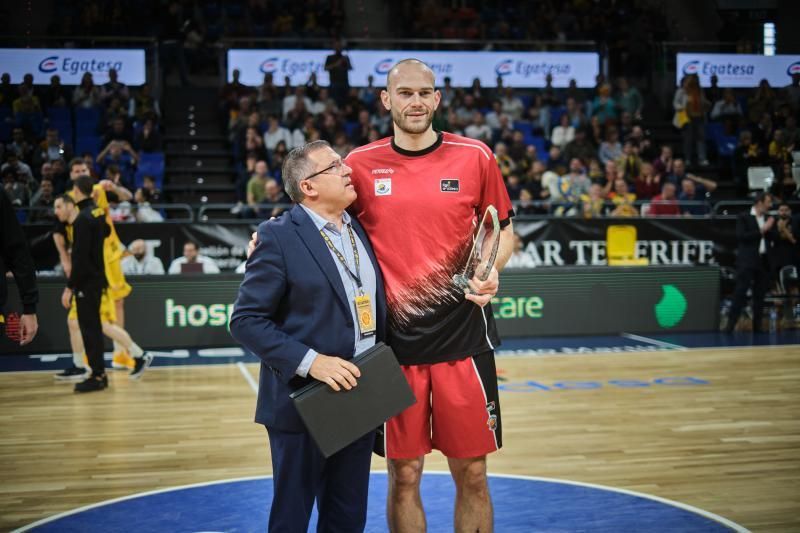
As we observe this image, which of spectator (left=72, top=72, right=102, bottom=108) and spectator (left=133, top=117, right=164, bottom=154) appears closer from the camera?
spectator (left=133, top=117, right=164, bottom=154)

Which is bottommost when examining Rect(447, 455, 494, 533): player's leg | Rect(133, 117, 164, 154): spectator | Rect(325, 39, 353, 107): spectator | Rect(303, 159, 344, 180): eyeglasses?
Rect(447, 455, 494, 533): player's leg

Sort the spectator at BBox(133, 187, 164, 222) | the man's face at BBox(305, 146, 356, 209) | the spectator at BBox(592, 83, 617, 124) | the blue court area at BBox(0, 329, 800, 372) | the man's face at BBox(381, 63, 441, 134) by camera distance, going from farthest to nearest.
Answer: the spectator at BBox(592, 83, 617, 124) → the spectator at BBox(133, 187, 164, 222) → the blue court area at BBox(0, 329, 800, 372) → the man's face at BBox(381, 63, 441, 134) → the man's face at BBox(305, 146, 356, 209)

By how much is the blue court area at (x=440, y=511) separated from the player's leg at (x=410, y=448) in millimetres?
995

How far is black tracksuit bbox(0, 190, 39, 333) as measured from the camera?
4711mm

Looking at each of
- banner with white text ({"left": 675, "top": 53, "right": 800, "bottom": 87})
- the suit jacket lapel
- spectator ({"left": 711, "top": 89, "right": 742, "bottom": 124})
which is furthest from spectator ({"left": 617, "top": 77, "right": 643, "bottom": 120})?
the suit jacket lapel

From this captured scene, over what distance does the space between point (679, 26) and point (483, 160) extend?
20208 millimetres

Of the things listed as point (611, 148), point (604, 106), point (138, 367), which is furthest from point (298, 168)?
point (604, 106)

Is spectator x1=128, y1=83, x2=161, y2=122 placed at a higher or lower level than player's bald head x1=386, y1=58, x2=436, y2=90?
higher

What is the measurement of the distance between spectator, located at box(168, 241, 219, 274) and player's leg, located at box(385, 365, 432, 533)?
8483mm

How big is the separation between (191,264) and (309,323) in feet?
29.2

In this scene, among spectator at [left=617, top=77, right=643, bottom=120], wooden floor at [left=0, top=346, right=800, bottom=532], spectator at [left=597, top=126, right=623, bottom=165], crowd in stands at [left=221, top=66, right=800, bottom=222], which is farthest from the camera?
spectator at [left=617, top=77, right=643, bottom=120]

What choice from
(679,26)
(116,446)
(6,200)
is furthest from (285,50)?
(6,200)

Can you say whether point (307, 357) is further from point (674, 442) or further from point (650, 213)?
point (650, 213)

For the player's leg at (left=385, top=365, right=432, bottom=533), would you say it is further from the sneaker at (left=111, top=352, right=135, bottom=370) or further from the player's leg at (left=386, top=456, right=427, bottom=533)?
the sneaker at (left=111, top=352, right=135, bottom=370)
